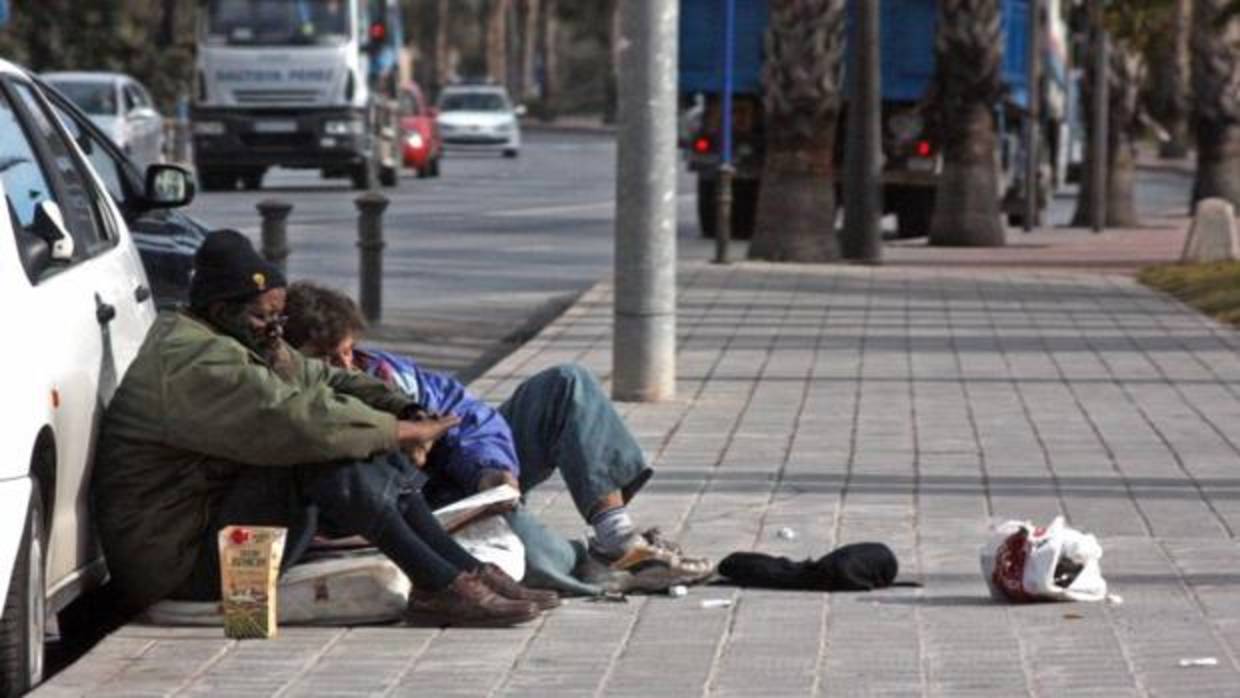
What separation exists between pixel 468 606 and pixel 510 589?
0.15m

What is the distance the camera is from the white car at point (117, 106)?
127ft

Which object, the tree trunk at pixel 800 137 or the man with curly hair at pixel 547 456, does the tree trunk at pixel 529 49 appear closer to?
the tree trunk at pixel 800 137

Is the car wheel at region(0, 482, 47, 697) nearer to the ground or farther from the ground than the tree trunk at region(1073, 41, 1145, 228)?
farther from the ground

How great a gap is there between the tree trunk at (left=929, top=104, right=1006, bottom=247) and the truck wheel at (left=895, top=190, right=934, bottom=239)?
2.44 meters

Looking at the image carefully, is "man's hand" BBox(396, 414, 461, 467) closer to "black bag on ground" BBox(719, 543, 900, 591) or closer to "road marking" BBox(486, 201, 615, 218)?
"black bag on ground" BBox(719, 543, 900, 591)

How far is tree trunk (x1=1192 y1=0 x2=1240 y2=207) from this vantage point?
132 ft

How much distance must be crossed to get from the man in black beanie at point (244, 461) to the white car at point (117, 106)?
30.1m

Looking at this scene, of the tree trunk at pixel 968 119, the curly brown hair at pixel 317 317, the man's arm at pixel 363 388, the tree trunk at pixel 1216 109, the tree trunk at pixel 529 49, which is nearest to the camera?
the man's arm at pixel 363 388

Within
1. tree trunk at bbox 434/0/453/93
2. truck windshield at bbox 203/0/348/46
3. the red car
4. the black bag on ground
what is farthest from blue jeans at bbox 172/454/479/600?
tree trunk at bbox 434/0/453/93

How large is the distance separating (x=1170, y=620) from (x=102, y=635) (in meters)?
2.94

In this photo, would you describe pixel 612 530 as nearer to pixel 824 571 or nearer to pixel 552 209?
pixel 824 571

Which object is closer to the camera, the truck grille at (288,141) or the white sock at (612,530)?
the white sock at (612,530)

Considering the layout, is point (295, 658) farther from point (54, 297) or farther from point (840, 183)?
point (840, 183)

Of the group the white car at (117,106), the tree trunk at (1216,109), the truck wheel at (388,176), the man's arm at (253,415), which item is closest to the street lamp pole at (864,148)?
the tree trunk at (1216,109)
